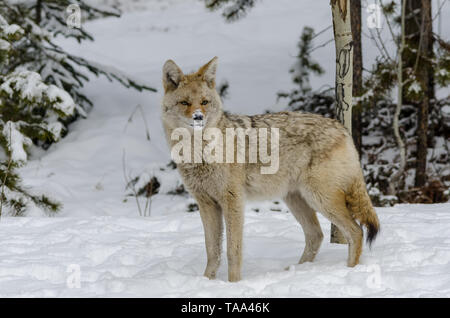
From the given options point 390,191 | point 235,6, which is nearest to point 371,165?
point 390,191

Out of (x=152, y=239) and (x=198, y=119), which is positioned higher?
(x=198, y=119)

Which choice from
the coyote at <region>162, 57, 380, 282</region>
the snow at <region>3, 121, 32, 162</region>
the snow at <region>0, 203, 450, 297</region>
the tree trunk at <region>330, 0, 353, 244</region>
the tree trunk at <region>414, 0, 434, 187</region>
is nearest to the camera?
the snow at <region>0, 203, 450, 297</region>

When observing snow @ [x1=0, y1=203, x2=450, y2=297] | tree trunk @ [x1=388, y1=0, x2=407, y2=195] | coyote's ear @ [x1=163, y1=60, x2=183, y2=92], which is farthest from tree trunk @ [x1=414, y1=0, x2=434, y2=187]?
coyote's ear @ [x1=163, y1=60, x2=183, y2=92]

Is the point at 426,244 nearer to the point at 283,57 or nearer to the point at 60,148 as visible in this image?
the point at 60,148

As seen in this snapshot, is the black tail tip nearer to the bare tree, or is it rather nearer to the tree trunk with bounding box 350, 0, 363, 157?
the tree trunk with bounding box 350, 0, 363, 157

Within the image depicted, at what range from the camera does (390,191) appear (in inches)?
351

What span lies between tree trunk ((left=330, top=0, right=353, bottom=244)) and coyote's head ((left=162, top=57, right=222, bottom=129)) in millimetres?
1483

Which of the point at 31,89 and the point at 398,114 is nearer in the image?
the point at 31,89

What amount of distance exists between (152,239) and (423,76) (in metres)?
5.56

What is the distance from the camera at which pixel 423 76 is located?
8773 mm

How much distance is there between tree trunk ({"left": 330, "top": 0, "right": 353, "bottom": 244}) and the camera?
210 inches

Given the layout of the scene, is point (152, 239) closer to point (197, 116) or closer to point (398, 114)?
point (197, 116)

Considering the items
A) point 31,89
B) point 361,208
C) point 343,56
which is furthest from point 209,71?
point 31,89
